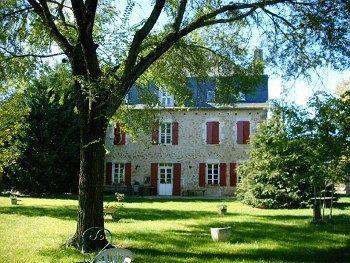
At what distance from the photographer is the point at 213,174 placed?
29594mm

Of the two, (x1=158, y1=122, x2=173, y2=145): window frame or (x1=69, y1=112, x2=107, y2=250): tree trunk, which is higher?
(x1=158, y1=122, x2=173, y2=145): window frame

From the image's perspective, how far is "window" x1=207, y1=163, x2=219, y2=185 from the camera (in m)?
29.4

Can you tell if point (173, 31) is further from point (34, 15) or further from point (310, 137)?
point (310, 137)

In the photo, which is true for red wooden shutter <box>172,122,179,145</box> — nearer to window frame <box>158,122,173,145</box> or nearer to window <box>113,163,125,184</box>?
window frame <box>158,122,173,145</box>

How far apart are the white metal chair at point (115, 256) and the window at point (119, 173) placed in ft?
82.2

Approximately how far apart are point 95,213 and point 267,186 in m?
13.0

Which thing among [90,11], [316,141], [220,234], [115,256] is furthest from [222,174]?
[115,256]

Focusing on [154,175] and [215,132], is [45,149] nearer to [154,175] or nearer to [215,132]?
[154,175]

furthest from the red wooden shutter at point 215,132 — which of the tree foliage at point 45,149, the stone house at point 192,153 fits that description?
the tree foliage at point 45,149

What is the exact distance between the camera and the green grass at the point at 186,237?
8914 mm

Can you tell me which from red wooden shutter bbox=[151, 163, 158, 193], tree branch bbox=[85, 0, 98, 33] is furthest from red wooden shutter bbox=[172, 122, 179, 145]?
tree branch bbox=[85, 0, 98, 33]

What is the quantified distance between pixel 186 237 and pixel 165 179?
1880 centimetres

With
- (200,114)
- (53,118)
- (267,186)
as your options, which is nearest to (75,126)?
(53,118)

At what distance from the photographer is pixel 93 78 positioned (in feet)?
30.6
